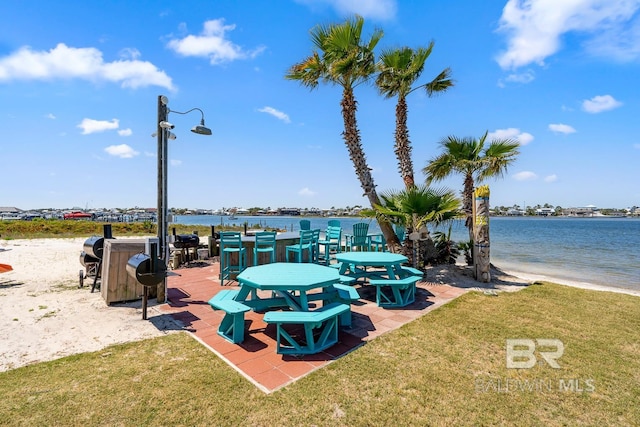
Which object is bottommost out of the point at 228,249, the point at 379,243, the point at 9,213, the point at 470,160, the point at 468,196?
the point at 379,243

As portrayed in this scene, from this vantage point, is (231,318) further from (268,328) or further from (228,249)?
(228,249)

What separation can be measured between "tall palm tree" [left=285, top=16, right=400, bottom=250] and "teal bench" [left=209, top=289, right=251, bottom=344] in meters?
5.97

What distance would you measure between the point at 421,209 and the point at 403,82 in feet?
13.5

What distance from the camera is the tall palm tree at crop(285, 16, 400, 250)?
863 cm

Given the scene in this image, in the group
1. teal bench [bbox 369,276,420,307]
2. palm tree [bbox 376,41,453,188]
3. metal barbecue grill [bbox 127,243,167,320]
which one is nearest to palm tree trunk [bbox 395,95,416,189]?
palm tree [bbox 376,41,453,188]

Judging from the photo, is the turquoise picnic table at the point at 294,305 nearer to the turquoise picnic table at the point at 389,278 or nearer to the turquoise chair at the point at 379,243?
the turquoise picnic table at the point at 389,278

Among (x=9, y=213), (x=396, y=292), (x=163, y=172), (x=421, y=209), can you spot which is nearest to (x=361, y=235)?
(x=421, y=209)

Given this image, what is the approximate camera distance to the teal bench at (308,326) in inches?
129

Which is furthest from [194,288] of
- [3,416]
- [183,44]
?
[183,44]

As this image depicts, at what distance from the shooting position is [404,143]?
9781mm

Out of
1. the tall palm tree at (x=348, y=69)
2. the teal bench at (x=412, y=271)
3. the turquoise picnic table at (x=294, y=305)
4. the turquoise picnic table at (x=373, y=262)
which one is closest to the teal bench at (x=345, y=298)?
the turquoise picnic table at (x=294, y=305)

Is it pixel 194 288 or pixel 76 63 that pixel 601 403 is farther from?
pixel 76 63

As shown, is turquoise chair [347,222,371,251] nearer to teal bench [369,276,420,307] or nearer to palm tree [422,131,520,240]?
palm tree [422,131,520,240]

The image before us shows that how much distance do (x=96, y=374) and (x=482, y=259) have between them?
770 centimetres
